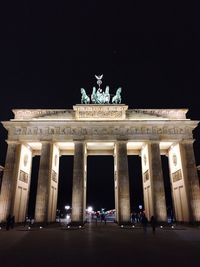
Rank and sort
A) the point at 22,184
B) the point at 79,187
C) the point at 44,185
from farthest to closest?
1. the point at 22,184
2. the point at 44,185
3. the point at 79,187

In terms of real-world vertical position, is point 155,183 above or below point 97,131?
below

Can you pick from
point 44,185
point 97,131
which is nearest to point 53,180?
point 44,185

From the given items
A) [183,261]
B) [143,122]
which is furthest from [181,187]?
[183,261]

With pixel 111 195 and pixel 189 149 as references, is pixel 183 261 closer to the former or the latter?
pixel 189 149

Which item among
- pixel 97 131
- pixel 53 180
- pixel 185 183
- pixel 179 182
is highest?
pixel 97 131

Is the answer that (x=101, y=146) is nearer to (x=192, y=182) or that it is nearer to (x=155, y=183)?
(x=155, y=183)

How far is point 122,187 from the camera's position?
31766 mm

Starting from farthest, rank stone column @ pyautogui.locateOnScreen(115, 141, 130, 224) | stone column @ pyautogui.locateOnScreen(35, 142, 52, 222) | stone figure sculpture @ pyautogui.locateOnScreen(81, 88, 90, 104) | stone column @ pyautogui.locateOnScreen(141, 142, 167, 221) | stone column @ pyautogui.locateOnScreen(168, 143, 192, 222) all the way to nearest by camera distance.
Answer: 1. stone figure sculpture @ pyautogui.locateOnScreen(81, 88, 90, 104)
2. stone column @ pyautogui.locateOnScreen(168, 143, 192, 222)
3. stone column @ pyautogui.locateOnScreen(141, 142, 167, 221)
4. stone column @ pyautogui.locateOnScreen(35, 142, 52, 222)
5. stone column @ pyautogui.locateOnScreen(115, 141, 130, 224)

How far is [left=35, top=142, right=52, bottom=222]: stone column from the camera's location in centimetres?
3081

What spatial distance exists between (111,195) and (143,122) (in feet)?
207

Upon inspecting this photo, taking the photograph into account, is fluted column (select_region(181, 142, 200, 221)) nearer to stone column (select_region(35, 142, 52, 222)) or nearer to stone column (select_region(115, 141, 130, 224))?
stone column (select_region(115, 141, 130, 224))

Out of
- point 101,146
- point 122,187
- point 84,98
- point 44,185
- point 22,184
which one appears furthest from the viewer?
point 101,146

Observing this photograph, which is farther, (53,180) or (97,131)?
(53,180)

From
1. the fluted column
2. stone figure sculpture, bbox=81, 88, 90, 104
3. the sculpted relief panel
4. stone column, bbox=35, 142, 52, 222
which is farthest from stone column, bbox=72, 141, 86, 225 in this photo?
the fluted column
